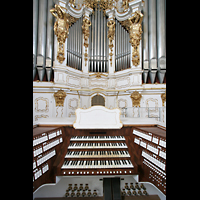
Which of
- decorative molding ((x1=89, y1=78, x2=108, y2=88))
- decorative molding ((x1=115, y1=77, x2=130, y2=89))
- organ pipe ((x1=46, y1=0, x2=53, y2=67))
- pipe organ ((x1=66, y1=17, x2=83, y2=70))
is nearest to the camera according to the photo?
organ pipe ((x1=46, y1=0, x2=53, y2=67))

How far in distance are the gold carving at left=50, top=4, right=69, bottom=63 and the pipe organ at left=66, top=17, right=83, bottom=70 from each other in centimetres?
37

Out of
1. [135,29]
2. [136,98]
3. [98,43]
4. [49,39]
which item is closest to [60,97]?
[49,39]

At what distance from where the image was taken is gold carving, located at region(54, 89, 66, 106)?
390 centimetres

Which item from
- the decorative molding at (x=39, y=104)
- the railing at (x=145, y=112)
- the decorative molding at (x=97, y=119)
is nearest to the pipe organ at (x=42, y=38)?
the decorative molding at (x=39, y=104)

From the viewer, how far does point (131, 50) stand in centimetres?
442

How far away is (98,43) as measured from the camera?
4949mm

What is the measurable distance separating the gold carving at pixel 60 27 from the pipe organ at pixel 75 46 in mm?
374

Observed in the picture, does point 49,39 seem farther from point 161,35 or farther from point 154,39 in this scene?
point 161,35

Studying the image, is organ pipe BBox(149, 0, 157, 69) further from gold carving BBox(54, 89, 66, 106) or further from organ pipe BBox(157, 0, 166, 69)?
gold carving BBox(54, 89, 66, 106)

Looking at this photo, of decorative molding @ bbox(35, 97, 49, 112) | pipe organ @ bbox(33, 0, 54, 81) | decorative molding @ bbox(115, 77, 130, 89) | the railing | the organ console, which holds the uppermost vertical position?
pipe organ @ bbox(33, 0, 54, 81)

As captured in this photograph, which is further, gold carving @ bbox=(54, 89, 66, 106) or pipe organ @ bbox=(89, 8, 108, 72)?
pipe organ @ bbox=(89, 8, 108, 72)

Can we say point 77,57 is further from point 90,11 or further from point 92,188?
point 92,188

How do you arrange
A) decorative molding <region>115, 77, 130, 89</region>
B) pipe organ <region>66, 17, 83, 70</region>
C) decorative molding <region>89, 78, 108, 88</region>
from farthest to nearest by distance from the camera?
decorative molding <region>89, 78, 108, 88</region>, decorative molding <region>115, 77, 130, 89</region>, pipe organ <region>66, 17, 83, 70</region>

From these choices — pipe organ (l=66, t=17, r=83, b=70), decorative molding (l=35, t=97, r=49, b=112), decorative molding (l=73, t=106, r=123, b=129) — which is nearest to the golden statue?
pipe organ (l=66, t=17, r=83, b=70)
